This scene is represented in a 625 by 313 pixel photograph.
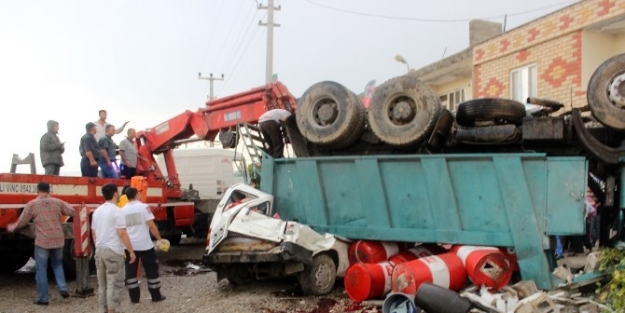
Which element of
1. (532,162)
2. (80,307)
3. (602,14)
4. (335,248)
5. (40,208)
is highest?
(602,14)

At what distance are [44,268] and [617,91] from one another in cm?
689

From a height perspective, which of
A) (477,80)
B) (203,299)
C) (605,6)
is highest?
(605,6)

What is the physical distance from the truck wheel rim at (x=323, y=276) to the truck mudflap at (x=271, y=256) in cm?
20

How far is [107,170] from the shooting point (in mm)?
10141

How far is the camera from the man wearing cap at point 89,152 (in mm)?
9781

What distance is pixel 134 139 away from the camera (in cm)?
1140

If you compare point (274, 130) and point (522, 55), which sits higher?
point (522, 55)

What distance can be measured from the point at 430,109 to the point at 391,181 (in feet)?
3.25

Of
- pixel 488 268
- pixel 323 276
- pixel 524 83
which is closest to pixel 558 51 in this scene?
pixel 524 83

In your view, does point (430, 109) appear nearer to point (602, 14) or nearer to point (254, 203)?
point (254, 203)

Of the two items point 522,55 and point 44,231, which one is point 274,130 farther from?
point 522,55

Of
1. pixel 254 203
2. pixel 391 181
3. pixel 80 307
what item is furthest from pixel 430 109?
pixel 80 307

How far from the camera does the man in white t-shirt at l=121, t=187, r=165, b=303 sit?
6.97m

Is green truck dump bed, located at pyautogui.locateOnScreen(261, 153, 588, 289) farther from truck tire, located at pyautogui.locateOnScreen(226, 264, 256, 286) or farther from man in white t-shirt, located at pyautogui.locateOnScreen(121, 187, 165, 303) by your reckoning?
man in white t-shirt, located at pyautogui.locateOnScreen(121, 187, 165, 303)
